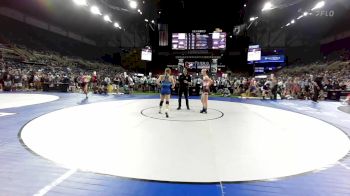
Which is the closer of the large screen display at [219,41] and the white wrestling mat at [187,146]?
the white wrestling mat at [187,146]

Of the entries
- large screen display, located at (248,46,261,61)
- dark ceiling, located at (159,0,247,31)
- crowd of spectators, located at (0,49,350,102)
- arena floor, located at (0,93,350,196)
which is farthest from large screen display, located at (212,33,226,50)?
arena floor, located at (0,93,350,196)

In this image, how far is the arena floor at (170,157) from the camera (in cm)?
330

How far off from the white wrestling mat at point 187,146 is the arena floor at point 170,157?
15 mm

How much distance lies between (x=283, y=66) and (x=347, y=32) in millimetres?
7982

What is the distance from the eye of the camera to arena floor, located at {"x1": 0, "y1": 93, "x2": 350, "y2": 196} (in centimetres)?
330

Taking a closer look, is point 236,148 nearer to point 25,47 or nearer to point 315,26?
point 25,47

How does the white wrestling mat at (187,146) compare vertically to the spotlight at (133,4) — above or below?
below

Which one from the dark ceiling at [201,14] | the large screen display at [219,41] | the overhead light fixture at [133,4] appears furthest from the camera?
the dark ceiling at [201,14]

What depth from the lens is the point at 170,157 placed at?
4344 millimetres

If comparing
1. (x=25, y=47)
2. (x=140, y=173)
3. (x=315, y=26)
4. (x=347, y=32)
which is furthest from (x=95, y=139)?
(x=315, y=26)

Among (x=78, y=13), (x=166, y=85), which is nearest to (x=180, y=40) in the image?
(x=78, y=13)

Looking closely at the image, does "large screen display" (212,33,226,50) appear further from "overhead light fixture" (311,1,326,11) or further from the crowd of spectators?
"overhead light fixture" (311,1,326,11)

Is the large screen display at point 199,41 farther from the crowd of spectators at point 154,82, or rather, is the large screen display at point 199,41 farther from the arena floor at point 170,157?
the arena floor at point 170,157

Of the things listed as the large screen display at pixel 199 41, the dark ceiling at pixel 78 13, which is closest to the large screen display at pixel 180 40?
the large screen display at pixel 199 41
